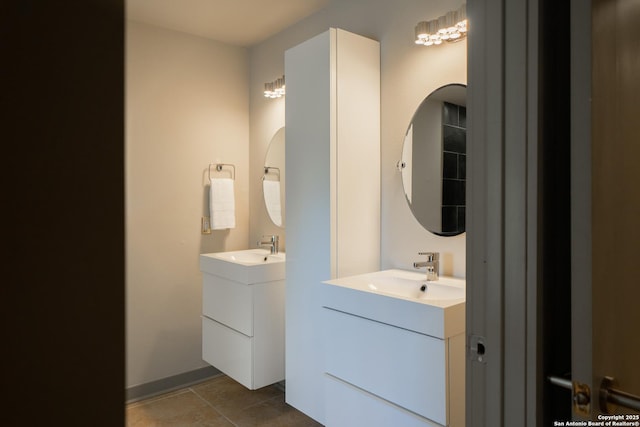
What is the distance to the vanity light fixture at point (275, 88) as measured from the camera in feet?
9.78

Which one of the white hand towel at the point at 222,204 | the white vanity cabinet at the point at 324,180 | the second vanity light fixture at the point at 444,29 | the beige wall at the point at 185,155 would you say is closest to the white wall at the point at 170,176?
the beige wall at the point at 185,155

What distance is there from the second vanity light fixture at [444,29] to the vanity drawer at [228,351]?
6.44 feet

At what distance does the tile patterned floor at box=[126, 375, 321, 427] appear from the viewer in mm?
2523

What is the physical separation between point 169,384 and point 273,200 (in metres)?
1.55

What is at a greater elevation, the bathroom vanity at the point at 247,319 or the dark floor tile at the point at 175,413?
the bathroom vanity at the point at 247,319

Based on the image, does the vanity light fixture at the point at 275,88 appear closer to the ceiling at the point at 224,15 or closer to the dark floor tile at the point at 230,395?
the ceiling at the point at 224,15

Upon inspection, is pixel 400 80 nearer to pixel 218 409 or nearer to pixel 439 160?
pixel 439 160

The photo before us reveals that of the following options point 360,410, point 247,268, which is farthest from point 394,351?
point 247,268

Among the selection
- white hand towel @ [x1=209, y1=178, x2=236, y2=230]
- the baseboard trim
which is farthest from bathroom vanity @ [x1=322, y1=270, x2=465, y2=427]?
the baseboard trim

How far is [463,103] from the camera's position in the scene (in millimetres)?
2018

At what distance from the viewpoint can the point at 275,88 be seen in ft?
9.91

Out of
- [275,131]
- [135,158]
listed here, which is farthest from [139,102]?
[275,131]

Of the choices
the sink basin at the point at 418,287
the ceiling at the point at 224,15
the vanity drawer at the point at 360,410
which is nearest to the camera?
the vanity drawer at the point at 360,410
